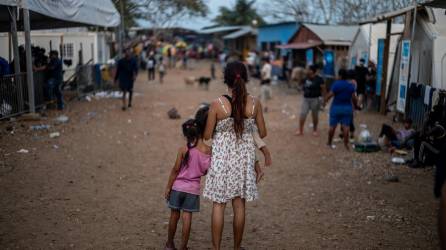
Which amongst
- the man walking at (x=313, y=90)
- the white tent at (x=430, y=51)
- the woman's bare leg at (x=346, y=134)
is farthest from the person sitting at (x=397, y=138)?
the white tent at (x=430, y=51)

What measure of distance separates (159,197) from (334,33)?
56.3ft

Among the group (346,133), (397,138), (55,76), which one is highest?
(55,76)

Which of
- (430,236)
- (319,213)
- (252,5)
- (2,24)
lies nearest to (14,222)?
(319,213)

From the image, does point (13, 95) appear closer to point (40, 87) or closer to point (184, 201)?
point (40, 87)

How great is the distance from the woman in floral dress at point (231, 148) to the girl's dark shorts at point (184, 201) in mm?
189

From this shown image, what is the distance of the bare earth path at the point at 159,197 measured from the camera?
4891 mm

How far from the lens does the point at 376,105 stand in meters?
15.1

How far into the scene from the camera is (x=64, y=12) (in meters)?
11.5

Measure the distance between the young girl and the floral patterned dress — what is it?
131mm

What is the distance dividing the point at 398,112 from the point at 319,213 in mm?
7992

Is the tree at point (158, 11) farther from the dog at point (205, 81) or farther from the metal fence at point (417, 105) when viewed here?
the metal fence at point (417, 105)

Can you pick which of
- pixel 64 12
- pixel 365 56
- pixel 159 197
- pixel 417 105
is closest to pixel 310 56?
pixel 365 56

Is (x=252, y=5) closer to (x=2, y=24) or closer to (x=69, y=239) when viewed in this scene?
(x=2, y=24)

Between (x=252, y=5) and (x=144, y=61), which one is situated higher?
(x=252, y=5)
